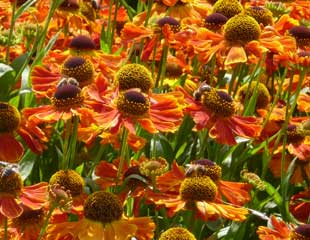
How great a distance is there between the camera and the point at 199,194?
1582 millimetres

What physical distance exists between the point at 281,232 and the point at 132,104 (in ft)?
1.10

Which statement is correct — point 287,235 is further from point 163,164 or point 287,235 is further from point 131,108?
point 131,108

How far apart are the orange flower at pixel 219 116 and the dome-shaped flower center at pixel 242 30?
187mm

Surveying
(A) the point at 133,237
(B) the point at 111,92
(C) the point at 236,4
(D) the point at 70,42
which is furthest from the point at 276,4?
(A) the point at 133,237

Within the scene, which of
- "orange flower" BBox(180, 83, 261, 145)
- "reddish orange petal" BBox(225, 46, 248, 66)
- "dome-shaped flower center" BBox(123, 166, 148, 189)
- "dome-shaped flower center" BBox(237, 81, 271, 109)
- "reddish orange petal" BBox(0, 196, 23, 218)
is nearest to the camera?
"reddish orange petal" BBox(0, 196, 23, 218)

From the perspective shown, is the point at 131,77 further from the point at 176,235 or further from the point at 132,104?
the point at 176,235

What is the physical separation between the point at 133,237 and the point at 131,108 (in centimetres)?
28

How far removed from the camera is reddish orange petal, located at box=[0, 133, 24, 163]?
1629 millimetres

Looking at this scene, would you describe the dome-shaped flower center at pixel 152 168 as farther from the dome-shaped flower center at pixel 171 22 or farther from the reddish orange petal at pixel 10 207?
the dome-shaped flower center at pixel 171 22

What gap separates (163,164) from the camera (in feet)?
5.25

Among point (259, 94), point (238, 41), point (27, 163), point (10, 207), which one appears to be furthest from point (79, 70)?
point (259, 94)

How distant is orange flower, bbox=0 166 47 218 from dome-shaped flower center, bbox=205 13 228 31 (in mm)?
773

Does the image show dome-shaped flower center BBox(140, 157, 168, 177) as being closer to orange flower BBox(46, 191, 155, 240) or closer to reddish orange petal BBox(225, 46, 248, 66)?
orange flower BBox(46, 191, 155, 240)

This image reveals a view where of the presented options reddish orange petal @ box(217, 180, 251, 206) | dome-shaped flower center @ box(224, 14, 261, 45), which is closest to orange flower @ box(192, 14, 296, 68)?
dome-shaped flower center @ box(224, 14, 261, 45)
